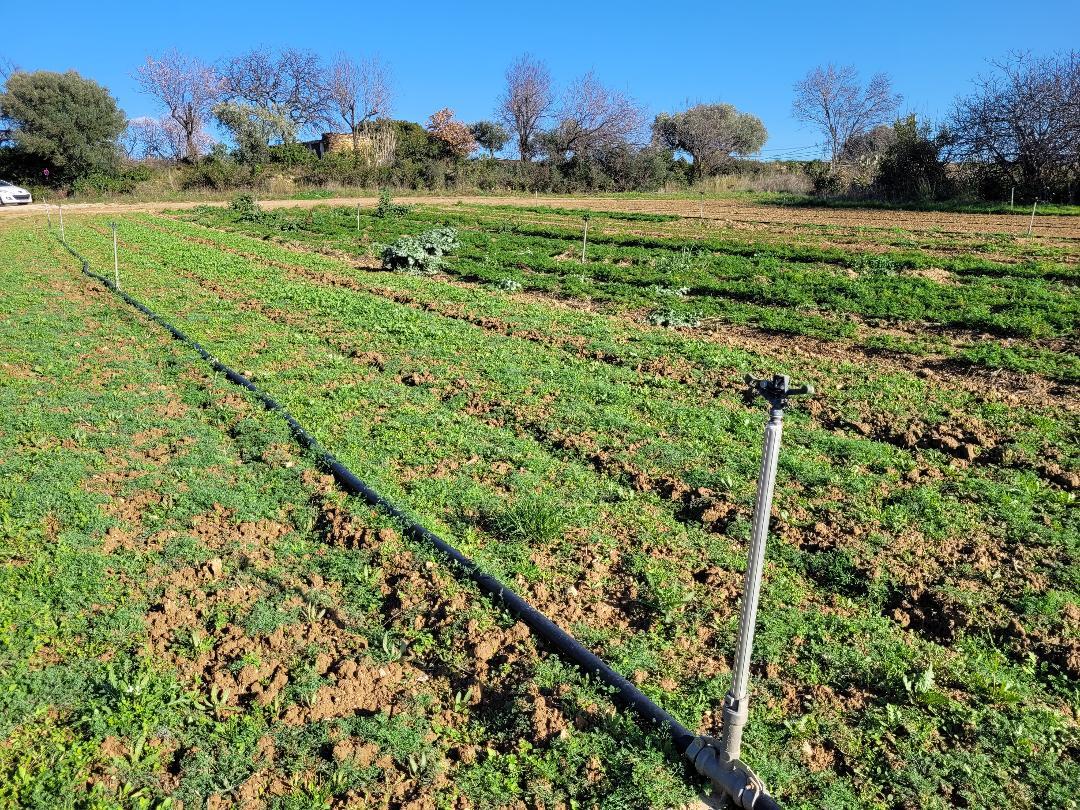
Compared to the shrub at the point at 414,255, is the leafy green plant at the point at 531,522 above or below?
below

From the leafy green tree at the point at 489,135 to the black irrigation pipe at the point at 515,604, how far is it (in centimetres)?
5962

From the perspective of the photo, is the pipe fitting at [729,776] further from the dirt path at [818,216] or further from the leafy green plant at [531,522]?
the dirt path at [818,216]

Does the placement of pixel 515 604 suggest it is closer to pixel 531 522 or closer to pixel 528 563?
pixel 528 563

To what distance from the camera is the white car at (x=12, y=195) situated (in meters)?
37.6

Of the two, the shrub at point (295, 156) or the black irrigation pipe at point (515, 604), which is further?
the shrub at point (295, 156)

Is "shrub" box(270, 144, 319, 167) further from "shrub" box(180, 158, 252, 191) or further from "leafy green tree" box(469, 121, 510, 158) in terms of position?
"leafy green tree" box(469, 121, 510, 158)

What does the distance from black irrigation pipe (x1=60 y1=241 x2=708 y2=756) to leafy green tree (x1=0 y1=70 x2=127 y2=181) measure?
47.1 metres

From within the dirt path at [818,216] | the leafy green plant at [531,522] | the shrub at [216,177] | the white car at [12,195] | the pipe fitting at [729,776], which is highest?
the shrub at [216,177]

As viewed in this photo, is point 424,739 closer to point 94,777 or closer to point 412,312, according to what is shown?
point 94,777

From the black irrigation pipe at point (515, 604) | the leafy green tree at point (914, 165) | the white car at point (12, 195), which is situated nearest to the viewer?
the black irrigation pipe at point (515, 604)

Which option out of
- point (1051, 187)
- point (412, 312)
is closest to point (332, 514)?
point (412, 312)

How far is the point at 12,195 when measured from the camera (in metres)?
37.8

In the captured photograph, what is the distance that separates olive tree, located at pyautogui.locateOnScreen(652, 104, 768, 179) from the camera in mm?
65625

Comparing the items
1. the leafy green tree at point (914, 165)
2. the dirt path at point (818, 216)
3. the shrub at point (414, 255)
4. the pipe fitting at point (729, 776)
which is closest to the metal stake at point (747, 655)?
the pipe fitting at point (729, 776)
